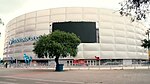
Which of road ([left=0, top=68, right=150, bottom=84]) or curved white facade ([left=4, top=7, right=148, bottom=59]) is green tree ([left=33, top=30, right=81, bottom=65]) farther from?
curved white facade ([left=4, top=7, right=148, bottom=59])

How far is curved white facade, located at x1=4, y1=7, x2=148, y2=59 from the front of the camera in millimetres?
91438

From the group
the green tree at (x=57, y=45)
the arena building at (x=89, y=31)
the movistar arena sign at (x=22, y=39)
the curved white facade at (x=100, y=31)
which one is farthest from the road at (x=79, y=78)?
the movistar arena sign at (x=22, y=39)

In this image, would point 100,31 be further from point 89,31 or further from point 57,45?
point 57,45

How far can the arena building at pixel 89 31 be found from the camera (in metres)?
90.9

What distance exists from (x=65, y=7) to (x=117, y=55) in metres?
24.8

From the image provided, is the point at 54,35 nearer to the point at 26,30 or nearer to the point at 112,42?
the point at 112,42

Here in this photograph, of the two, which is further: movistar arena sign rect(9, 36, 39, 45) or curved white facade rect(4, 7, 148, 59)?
movistar arena sign rect(9, 36, 39, 45)

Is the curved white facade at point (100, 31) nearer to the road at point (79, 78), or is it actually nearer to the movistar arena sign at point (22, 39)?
the movistar arena sign at point (22, 39)

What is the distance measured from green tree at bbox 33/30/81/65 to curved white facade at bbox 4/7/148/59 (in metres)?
42.1

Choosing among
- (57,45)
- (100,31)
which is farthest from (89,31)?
(57,45)

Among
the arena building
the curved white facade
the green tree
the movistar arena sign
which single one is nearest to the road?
the green tree

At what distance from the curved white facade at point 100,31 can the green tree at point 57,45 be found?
1657 inches

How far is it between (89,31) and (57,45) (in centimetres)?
4530

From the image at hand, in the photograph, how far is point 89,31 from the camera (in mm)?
90438
